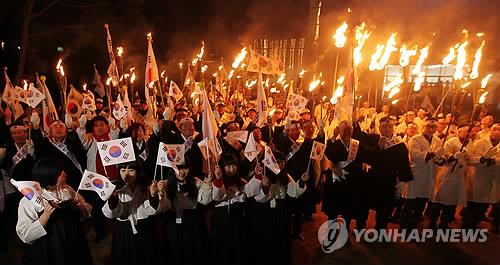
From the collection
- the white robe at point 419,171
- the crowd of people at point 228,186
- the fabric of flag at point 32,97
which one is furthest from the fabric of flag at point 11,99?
the white robe at point 419,171

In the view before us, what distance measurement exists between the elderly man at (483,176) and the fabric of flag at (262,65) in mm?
3638

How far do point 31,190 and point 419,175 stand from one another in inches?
225

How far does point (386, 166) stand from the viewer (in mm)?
6410

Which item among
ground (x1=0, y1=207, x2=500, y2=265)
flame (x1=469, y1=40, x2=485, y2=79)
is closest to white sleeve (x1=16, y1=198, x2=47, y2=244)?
ground (x1=0, y1=207, x2=500, y2=265)

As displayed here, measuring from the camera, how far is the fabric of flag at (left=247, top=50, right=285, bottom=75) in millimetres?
6809

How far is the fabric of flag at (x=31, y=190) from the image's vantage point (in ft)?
11.0

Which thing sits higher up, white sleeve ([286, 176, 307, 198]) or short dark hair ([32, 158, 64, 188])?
short dark hair ([32, 158, 64, 188])

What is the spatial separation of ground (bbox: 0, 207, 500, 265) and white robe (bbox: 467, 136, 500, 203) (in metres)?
0.74

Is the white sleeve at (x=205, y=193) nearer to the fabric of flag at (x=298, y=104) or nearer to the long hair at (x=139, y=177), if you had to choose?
the long hair at (x=139, y=177)

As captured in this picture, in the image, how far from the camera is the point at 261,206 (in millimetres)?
4836

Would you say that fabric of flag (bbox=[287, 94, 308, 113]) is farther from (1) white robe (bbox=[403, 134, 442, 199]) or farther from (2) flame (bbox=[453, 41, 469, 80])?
(2) flame (bbox=[453, 41, 469, 80])

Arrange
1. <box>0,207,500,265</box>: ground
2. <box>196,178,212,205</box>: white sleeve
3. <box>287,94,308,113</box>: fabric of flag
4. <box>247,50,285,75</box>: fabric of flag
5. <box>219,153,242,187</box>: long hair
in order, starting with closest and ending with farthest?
1. <box>196,178,212,205</box>: white sleeve
2. <box>219,153,242,187</box>: long hair
3. <box>0,207,500,265</box>: ground
4. <box>247,50,285,75</box>: fabric of flag
5. <box>287,94,308,113</box>: fabric of flag

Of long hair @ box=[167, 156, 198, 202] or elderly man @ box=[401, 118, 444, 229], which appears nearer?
long hair @ box=[167, 156, 198, 202]

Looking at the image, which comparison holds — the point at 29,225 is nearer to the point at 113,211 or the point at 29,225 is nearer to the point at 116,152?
the point at 113,211
